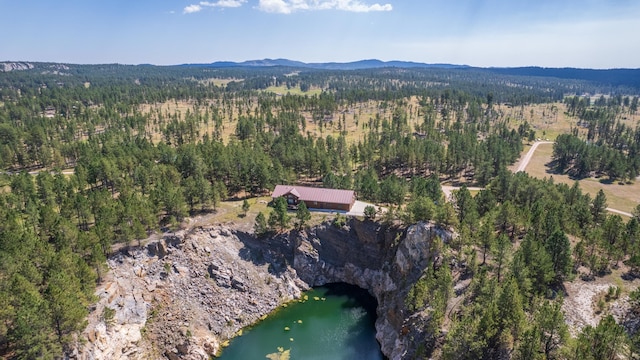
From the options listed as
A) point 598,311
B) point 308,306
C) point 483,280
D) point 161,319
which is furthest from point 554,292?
point 161,319

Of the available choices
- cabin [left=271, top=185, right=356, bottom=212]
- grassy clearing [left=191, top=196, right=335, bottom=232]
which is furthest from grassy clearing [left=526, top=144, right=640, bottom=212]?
grassy clearing [left=191, top=196, right=335, bottom=232]

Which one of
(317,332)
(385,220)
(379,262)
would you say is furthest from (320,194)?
(317,332)

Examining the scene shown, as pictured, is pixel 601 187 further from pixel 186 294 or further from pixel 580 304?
pixel 186 294

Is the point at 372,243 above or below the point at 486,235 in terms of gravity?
below

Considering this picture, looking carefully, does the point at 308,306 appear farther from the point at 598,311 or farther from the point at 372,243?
the point at 598,311

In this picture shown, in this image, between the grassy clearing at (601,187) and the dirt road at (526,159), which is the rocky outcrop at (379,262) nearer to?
the grassy clearing at (601,187)

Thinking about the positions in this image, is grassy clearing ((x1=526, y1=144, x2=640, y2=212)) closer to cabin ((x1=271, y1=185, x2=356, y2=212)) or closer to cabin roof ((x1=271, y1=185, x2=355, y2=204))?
cabin roof ((x1=271, y1=185, x2=355, y2=204))

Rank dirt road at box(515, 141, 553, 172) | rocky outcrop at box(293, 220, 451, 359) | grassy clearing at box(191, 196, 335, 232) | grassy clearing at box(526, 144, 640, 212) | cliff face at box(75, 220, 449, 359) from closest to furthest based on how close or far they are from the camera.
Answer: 1. cliff face at box(75, 220, 449, 359)
2. rocky outcrop at box(293, 220, 451, 359)
3. grassy clearing at box(191, 196, 335, 232)
4. grassy clearing at box(526, 144, 640, 212)
5. dirt road at box(515, 141, 553, 172)
